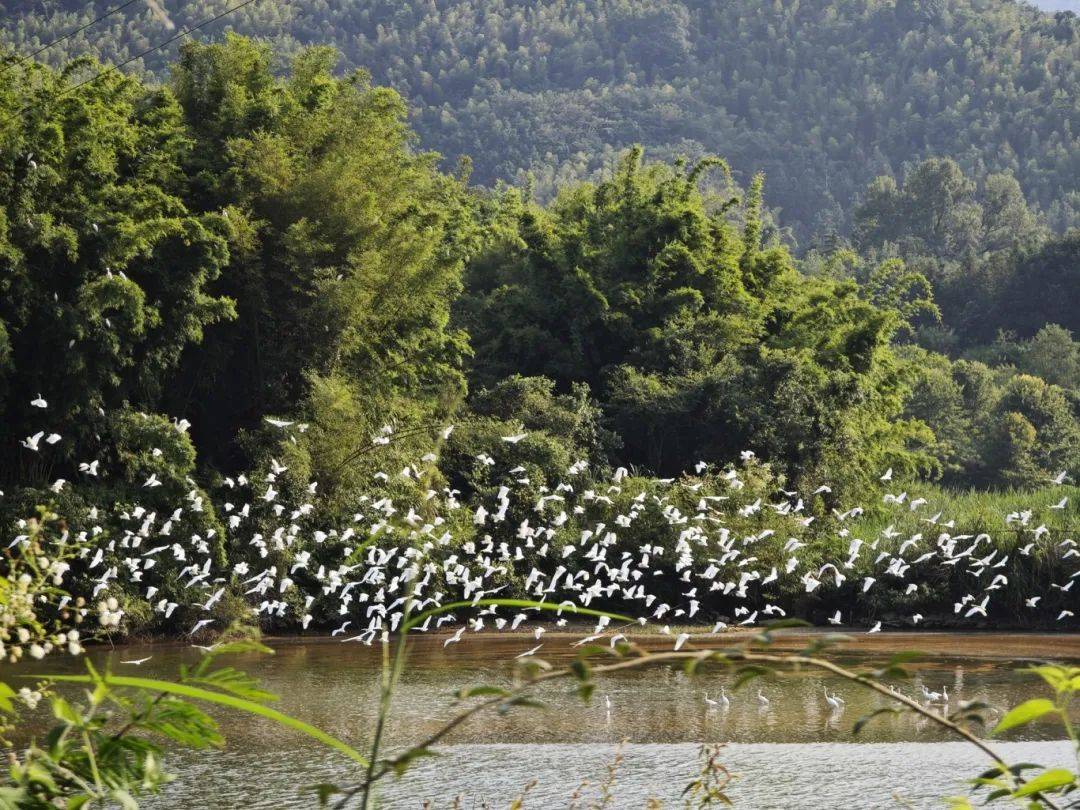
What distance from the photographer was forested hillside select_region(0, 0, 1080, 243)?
404 feet

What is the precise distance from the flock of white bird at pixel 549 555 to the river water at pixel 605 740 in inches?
61.3

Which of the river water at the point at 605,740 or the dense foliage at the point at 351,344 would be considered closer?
the river water at the point at 605,740

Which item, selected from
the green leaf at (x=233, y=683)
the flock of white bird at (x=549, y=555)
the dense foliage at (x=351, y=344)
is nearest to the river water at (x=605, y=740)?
the flock of white bird at (x=549, y=555)

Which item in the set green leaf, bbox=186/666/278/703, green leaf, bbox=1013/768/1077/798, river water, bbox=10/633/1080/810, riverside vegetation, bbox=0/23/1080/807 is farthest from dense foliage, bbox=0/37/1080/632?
green leaf, bbox=1013/768/1077/798

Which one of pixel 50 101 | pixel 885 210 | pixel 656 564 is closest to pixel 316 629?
pixel 656 564

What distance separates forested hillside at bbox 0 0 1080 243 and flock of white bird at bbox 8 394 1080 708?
88.3 metres

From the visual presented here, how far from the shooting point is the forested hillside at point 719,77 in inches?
4850

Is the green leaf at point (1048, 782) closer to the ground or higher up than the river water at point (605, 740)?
higher up

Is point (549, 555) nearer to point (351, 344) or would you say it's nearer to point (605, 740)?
point (351, 344)

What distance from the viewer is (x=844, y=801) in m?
10.4

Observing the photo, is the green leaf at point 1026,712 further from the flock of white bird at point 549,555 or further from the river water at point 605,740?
the flock of white bird at point 549,555

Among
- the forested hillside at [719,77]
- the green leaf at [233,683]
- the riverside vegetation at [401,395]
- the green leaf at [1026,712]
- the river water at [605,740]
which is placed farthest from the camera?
the forested hillside at [719,77]

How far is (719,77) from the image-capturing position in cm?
15238

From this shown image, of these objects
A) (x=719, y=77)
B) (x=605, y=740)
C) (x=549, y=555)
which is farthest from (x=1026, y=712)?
(x=719, y=77)
